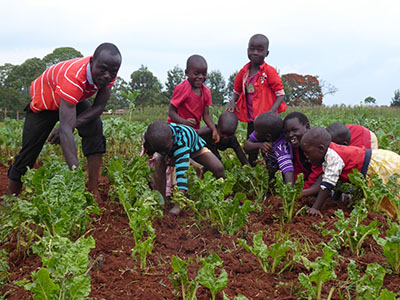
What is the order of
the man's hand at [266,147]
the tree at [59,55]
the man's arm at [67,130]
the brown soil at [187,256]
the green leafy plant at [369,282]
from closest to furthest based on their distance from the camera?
the green leafy plant at [369,282] → the brown soil at [187,256] → the man's arm at [67,130] → the man's hand at [266,147] → the tree at [59,55]

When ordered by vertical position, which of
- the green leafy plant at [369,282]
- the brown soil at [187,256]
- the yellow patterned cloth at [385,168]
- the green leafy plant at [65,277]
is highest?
the yellow patterned cloth at [385,168]

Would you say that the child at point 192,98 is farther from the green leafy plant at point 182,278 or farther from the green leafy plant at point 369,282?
the green leafy plant at point 369,282

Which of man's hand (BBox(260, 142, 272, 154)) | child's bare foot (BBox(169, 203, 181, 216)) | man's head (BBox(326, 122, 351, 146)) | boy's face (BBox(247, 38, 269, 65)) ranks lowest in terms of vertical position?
child's bare foot (BBox(169, 203, 181, 216))

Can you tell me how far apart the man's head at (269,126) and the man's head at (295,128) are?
0.09 meters

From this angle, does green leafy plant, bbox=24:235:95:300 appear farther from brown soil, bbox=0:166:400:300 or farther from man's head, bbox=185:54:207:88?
man's head, bbox=185:54:207:88

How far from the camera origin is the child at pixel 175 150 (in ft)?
13.4

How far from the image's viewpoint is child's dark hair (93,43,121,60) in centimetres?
387

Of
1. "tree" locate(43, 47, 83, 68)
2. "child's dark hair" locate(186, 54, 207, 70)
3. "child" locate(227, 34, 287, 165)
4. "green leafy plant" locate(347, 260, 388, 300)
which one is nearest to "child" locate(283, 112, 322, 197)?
"child" locate(227, 34, 287, 165)

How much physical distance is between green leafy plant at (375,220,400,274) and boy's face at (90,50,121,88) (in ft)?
8.74

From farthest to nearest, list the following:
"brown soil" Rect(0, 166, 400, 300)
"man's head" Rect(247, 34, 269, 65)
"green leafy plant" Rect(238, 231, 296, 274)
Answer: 1. "man's head" Rect(247, 34, 269, 65)
2. "green leafy plant" Rect(238, 231, 296, 274)
3. "brown soil" Rect(0, 166, 400, 300)

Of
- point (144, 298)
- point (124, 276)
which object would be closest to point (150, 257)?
point (124, 276)

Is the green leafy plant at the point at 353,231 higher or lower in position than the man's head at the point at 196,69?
lower

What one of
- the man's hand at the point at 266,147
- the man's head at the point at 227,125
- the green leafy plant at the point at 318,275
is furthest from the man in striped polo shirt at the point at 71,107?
Result: the green leafy plant at the point at 318,275

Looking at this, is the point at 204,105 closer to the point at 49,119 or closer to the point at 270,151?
the point at 270,151
